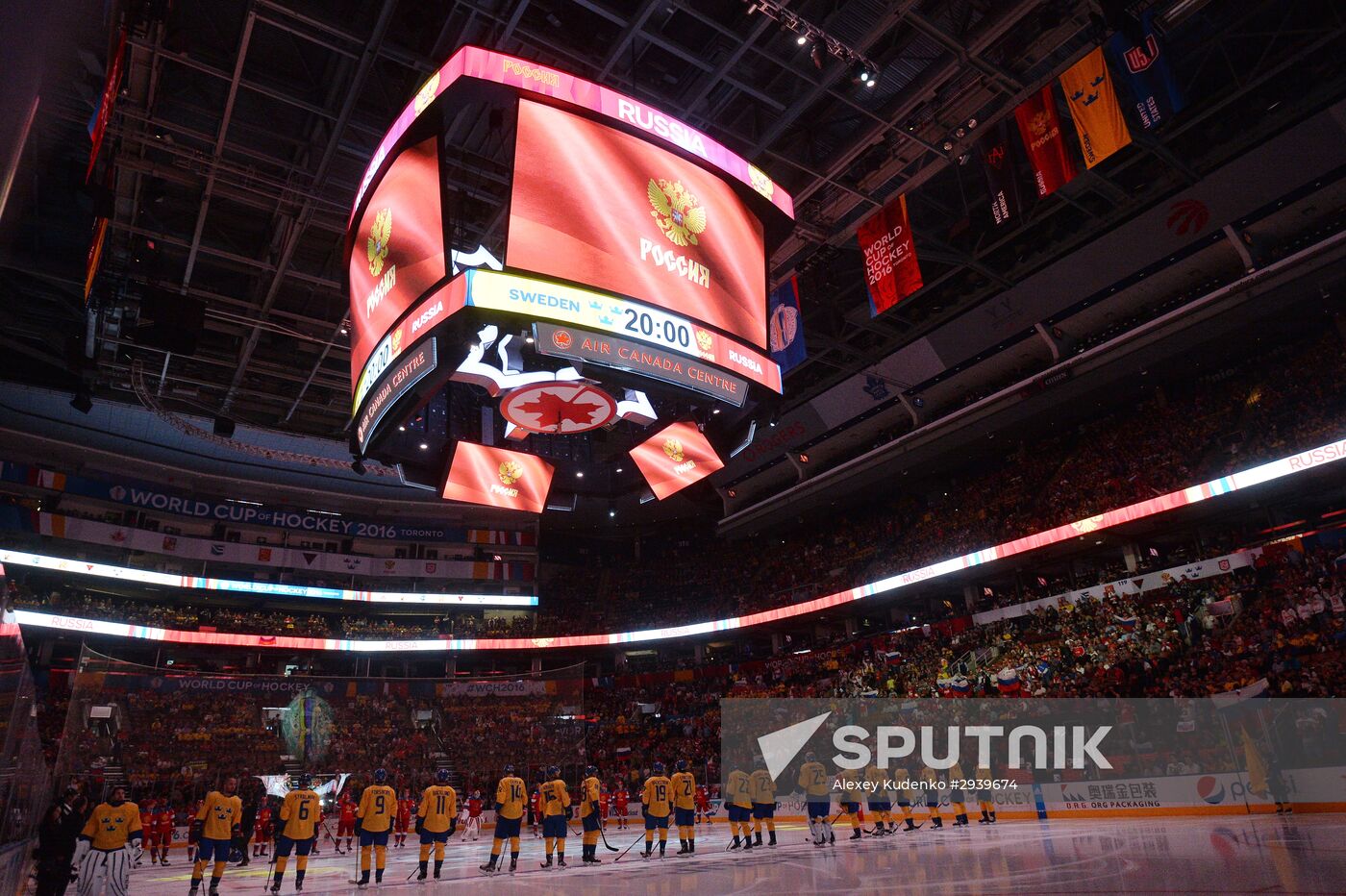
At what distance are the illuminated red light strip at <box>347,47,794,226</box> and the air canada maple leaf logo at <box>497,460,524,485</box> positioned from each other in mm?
4986

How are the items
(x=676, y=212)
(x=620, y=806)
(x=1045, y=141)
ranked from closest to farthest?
1. (x=676, y=212)
2. (x=1045, y=141)
3. (x=620, y=806)

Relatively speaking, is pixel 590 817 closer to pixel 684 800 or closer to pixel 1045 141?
pixel 684 800

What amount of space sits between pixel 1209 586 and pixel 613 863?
19.2 metres

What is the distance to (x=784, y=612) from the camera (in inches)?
1452

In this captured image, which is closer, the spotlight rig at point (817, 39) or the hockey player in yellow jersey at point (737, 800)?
the spotlight rig at point (817, 39)

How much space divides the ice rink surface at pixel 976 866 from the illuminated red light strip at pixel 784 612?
11.5 meters

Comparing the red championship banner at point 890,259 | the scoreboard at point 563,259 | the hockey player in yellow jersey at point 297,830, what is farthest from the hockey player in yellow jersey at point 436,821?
the red championship banner at point 890,259

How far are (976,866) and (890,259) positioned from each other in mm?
11546

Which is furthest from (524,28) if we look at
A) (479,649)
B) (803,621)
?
(479,649)

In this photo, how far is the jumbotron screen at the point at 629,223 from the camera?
8.87m

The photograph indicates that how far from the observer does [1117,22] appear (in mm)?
12508

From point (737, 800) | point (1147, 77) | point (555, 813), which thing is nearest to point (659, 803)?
point (737, 800)

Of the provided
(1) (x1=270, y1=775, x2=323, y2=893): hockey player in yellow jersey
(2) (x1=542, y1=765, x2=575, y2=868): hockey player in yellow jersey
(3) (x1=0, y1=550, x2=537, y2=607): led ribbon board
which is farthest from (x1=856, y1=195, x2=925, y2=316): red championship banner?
(3) (x1=0, y1=550, x2=537, y2=607): led ribbon board

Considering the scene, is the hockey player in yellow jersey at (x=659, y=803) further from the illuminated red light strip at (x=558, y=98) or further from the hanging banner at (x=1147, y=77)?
the hanging banner at (x=1147, y=77)
